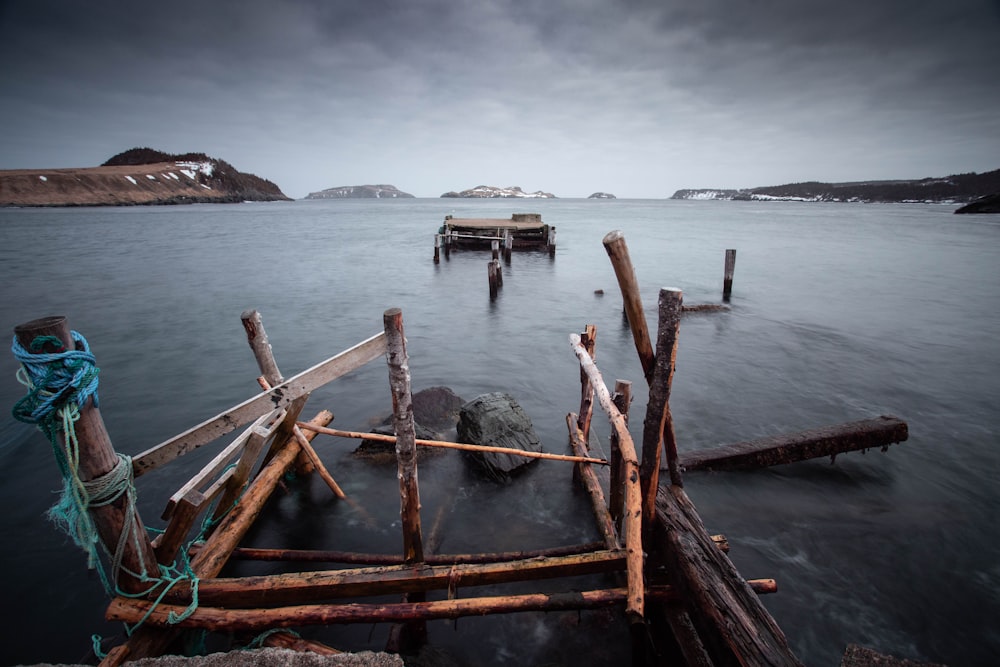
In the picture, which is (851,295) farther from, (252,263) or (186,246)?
(186,246)

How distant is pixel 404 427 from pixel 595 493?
9.96 feet

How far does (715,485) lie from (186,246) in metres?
43.5

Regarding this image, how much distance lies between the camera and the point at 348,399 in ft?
34.3

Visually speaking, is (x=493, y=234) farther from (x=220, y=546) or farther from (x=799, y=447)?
(x=220, y=546)

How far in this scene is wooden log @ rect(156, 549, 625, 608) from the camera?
12.2 ft

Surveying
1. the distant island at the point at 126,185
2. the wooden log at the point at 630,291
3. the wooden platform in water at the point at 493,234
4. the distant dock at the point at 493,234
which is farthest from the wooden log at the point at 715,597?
the distant island at the point at 126,185

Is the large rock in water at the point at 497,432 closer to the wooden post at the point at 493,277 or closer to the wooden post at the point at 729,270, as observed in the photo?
the wooden post at the point at 493,277

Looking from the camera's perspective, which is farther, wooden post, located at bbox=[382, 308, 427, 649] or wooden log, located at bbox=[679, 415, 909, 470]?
wooden log, located at bbox=[679, 415, 909, 470]

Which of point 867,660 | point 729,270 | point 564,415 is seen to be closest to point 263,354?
point 867,660

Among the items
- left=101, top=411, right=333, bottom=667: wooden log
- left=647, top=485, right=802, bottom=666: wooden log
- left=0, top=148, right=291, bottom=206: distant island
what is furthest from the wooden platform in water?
left=0, top=148, right=291, bottom=206: distant island

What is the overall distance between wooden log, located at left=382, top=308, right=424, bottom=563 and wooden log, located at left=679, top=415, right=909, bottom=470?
4.54 m

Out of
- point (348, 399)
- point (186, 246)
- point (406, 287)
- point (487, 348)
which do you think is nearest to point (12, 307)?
point (406, 287)

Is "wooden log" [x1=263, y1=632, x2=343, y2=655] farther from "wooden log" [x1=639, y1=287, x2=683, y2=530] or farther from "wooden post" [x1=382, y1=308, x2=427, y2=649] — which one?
"wooden log" [x1=639, y1=287, x2=683, y2=530]

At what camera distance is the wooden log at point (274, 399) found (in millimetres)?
3811
